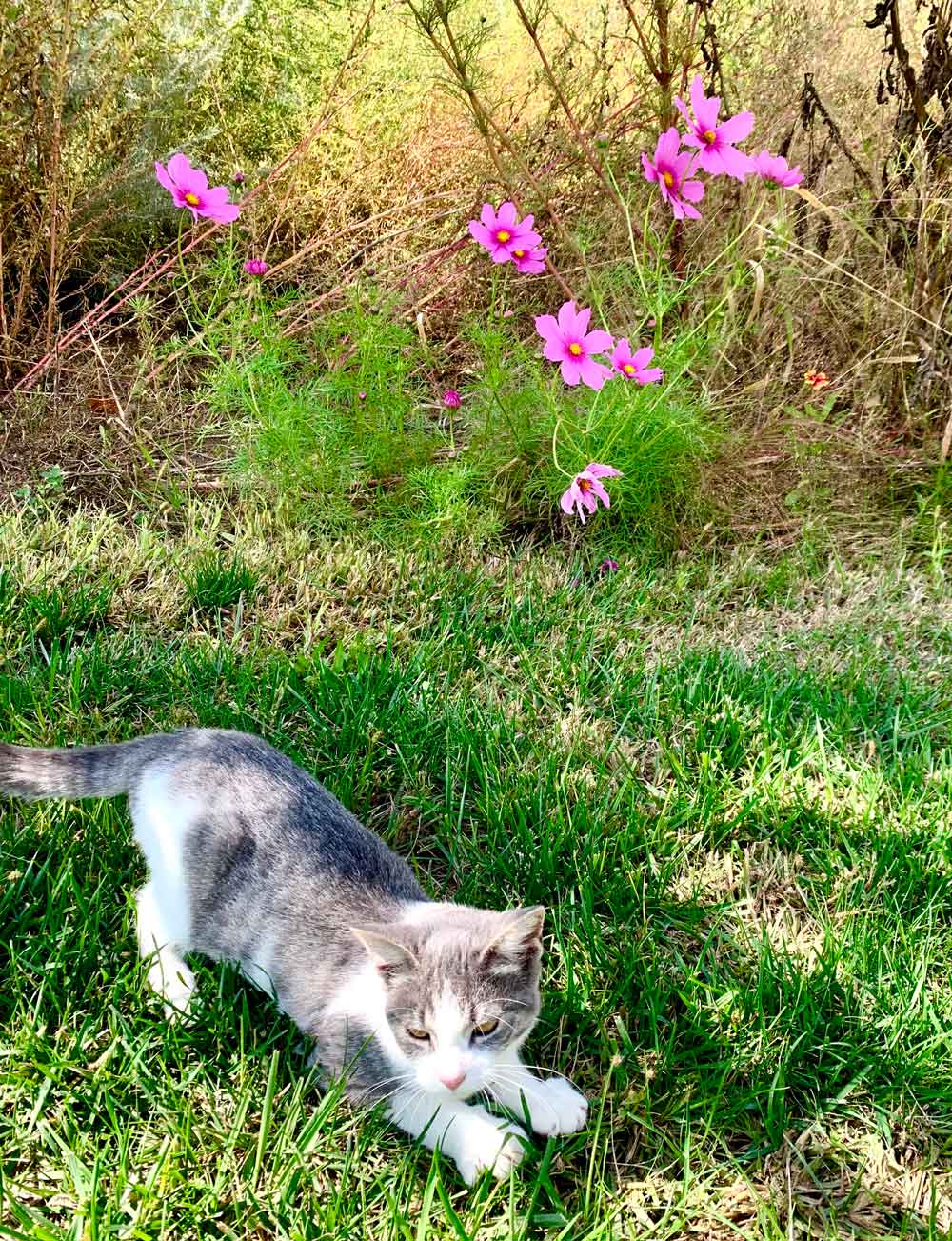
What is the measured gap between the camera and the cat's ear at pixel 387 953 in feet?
4.86

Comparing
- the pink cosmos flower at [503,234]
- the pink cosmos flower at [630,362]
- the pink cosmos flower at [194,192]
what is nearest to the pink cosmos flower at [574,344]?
A: the pink cosmos flower at [630,362]

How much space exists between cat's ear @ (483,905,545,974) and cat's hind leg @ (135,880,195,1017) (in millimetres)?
622

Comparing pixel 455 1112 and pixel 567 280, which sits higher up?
pixel 567 280

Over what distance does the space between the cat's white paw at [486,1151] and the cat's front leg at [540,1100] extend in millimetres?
47

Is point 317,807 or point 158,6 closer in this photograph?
point 317,807

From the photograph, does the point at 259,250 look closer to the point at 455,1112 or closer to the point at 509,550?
the point at 509,550

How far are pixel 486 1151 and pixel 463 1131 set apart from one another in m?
0.05

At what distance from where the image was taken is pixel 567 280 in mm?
4320

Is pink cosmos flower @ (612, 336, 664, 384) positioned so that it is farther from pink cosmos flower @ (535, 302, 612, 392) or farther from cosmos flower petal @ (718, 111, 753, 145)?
cosmos flower petal @ (718, 111, 753, 145)

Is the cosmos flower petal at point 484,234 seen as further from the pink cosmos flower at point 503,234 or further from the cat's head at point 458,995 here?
the cat's head at point 458,995

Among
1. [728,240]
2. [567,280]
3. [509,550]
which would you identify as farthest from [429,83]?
[509,550]

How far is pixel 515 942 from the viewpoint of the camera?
4.93 feet

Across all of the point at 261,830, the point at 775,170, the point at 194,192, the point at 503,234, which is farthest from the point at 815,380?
the point at 261,830

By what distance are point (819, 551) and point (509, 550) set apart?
3.67ft
